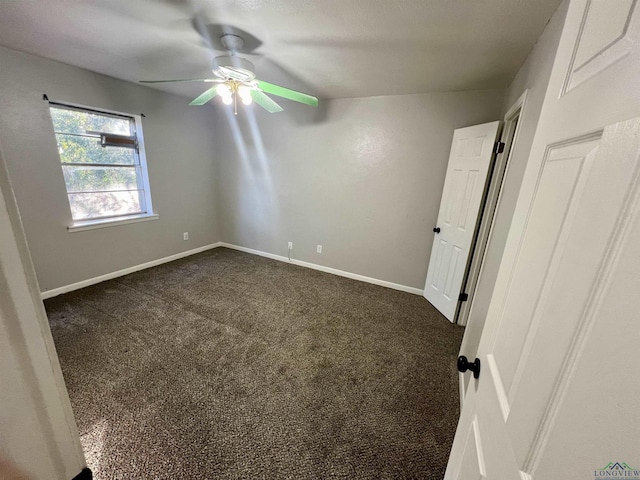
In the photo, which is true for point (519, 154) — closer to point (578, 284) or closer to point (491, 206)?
point (491, 206)

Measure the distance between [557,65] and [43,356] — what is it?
4.86ft

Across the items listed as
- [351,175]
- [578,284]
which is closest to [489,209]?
[351,175]

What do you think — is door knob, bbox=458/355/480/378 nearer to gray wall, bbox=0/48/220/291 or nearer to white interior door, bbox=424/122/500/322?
white interior door, bbox=424/122/500/322

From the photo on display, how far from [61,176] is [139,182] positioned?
833 mm

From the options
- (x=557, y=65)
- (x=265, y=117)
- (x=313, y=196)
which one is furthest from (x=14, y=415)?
(x=265, y=117)

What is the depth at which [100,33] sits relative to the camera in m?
1.78

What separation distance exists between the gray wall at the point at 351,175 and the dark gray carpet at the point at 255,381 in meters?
0.76

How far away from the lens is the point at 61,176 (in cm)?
259

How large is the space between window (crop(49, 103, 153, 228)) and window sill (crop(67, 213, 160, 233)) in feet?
0.05

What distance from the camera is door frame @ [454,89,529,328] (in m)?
1.98

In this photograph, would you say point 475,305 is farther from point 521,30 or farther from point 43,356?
point 43,356

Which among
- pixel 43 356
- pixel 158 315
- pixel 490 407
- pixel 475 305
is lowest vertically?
pixel 158 315

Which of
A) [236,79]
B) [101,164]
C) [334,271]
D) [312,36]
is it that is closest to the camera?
[312,36]

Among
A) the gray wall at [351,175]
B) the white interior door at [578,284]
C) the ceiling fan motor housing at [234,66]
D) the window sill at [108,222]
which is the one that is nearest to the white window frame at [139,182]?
the window sill at [108,222]
